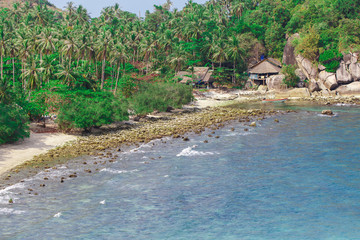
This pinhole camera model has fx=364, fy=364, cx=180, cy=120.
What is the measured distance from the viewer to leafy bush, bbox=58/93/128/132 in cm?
4019

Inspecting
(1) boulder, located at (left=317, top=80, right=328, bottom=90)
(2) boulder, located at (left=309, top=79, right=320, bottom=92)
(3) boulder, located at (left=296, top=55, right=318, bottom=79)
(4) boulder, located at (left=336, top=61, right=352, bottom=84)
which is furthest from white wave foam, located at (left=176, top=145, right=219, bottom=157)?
(3) boulder, located at (left=296, top=55, right=318, bottom=79)

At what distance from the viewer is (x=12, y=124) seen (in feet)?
110

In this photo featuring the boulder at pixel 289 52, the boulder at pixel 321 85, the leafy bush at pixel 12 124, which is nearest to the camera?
the leafy bush at pixel 12 124

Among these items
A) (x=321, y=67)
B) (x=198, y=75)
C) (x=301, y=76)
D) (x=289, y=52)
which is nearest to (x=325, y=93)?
(x=321, y=67)

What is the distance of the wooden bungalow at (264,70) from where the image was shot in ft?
306

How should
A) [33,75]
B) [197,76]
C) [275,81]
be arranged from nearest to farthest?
[33,75] → [275,81] → [197,76]

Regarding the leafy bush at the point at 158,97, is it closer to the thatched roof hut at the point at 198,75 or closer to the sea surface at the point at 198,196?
the sea surface at the point at 198,196

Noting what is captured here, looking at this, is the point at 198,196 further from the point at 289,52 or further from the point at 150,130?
the point at 289,52

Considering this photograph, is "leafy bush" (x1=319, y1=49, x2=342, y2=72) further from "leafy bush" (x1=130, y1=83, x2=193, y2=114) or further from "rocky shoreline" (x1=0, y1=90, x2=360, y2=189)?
"leafy bush" (x1=130, y1=83, x2=193, y2=114)

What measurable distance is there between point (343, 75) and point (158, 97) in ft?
145

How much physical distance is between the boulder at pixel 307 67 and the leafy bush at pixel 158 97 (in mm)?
34581

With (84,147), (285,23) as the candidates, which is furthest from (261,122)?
(285,23)

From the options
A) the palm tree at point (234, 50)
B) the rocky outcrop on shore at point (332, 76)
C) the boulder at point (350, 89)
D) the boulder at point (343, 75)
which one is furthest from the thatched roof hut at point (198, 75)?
the boulder at point (350, 89)

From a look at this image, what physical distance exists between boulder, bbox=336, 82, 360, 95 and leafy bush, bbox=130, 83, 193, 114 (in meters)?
35.8
